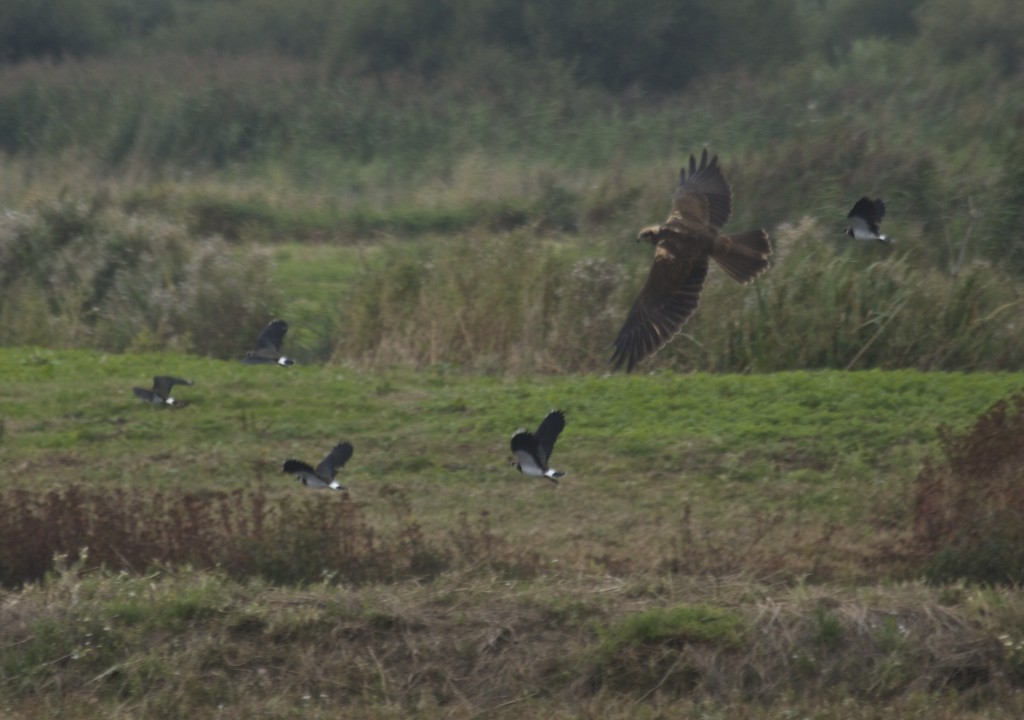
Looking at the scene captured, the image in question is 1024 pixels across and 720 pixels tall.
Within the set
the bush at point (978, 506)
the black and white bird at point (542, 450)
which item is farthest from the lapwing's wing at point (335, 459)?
the bush at point (978, 506)

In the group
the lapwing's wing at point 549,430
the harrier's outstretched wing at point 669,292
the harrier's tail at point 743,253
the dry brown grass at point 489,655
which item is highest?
the harrier's tail at point 743,253

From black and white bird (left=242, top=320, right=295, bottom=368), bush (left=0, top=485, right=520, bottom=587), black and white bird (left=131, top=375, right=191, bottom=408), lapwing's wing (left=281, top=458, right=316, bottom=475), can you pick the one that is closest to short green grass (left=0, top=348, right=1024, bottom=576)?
black and white bird (left=131, top=375, right=191, bottom=408)

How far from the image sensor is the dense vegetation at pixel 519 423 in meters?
6.32

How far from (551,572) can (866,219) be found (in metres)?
2.36

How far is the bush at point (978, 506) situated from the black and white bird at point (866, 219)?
1.18m

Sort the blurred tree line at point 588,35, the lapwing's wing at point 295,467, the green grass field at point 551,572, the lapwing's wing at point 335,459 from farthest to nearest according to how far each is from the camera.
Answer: the blurred tree line at point 588,35, the lapwing's wing at point 335,459, the lapwing's wing at point 295,467, the green grass field at point 551,572

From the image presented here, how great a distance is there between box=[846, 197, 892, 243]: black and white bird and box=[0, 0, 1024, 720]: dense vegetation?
3.95 ft

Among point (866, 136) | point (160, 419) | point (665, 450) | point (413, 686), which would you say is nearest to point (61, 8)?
point (866, 136)

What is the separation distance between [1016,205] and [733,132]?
9124mm

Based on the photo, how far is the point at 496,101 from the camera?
2545 cm

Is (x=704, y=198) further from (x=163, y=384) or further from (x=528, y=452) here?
(x=163, y=384)

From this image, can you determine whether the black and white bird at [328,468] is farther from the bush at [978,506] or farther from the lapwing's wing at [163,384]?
the lapwing's wing at [163,384]

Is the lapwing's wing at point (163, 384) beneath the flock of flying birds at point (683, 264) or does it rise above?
beneath

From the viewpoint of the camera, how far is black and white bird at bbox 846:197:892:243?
24.6ft
